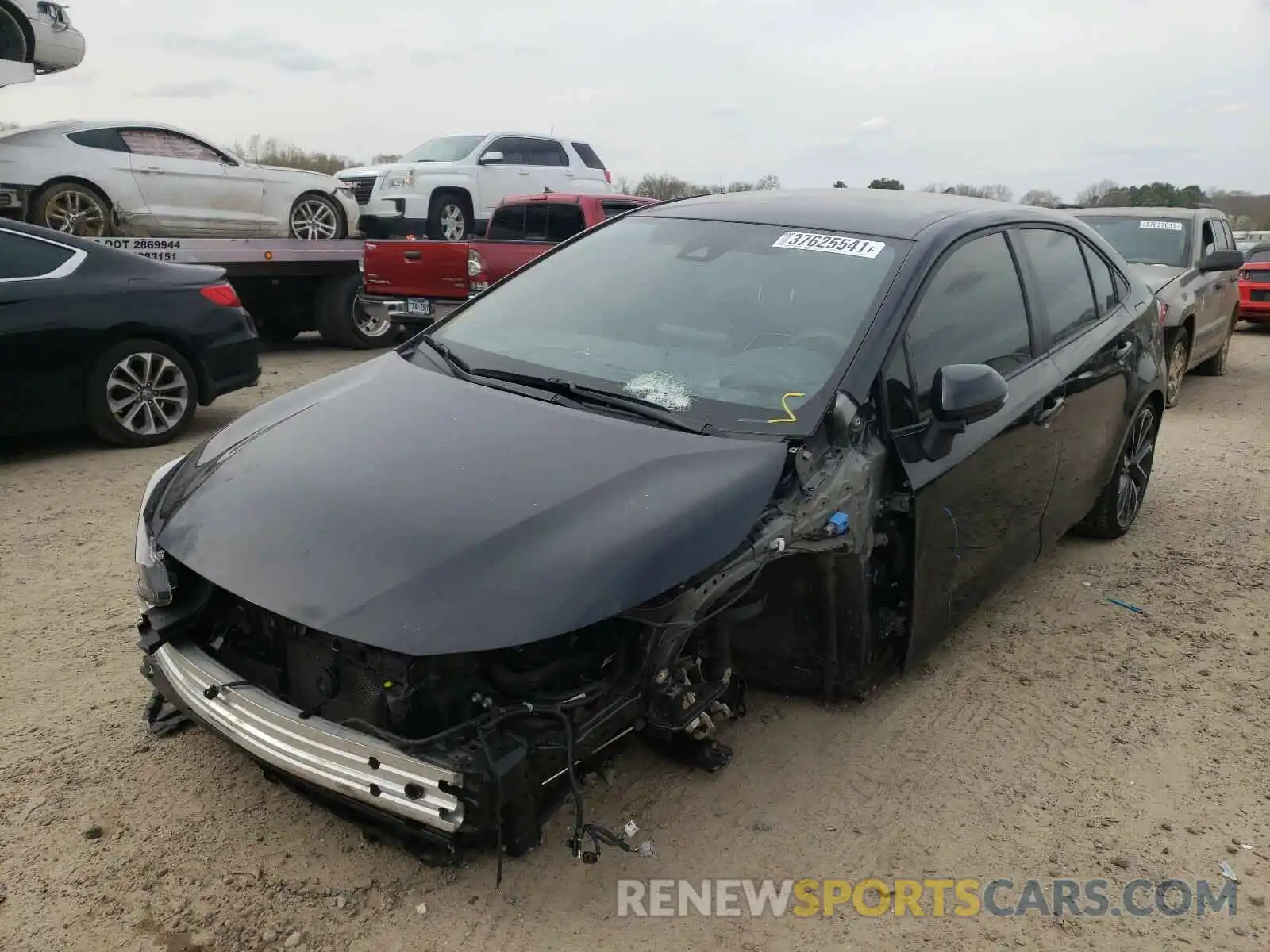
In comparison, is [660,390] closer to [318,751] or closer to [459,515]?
[459,515]

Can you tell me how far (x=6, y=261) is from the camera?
627 centimetres

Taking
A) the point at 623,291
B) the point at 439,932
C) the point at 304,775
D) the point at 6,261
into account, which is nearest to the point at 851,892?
the point at 439,932

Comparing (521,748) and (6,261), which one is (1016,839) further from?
(6,261)

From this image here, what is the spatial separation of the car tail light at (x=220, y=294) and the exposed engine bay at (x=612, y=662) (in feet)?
15.4

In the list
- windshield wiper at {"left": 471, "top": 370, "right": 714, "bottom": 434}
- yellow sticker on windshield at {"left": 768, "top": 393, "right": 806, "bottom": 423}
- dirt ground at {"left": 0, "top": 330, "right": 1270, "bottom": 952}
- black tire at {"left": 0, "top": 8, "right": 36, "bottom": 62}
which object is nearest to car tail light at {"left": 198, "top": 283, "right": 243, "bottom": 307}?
dirt ground at {"left": 0, "top": 330, "right": 1270, "bottom": 952}

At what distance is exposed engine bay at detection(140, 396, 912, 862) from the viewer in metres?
2.34

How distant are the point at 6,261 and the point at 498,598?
5610mm

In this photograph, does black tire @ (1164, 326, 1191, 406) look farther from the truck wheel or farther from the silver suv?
the truck wheel

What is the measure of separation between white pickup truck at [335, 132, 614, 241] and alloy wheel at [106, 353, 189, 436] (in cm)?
736

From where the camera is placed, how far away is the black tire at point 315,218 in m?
11.9

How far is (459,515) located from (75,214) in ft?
29.9

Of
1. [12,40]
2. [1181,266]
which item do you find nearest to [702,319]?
[1181,266]

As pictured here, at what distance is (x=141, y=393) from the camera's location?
22.3 feet

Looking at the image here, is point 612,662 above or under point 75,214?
under
